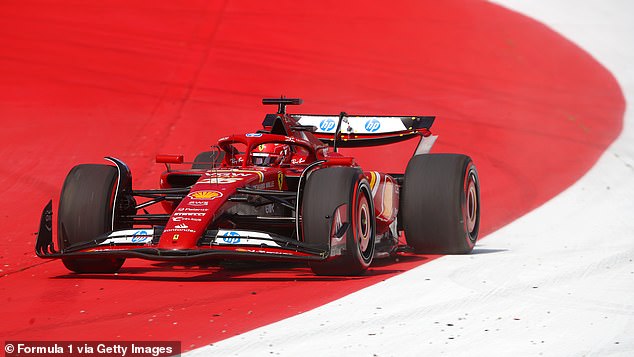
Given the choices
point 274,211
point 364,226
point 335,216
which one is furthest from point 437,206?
point 335,216

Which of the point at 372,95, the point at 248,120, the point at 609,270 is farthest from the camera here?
the point at 372,95

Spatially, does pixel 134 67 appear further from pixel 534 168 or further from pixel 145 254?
pixel 145 254

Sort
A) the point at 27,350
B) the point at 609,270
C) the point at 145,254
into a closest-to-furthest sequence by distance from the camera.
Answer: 1. the point at 27,350
2. the point at 145,254
3. the point at 609,270

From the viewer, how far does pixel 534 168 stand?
19359 millimetres

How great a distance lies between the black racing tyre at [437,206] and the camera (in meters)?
11.5

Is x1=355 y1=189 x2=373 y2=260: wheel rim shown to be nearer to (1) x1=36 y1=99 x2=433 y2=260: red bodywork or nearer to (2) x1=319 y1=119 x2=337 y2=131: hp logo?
(1) x1=36 y1=99 x2=433 y2=260: red bodywork

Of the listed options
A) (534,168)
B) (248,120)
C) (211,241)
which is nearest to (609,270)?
(211,241)

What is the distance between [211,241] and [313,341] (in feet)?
8.49

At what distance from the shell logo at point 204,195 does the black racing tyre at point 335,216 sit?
2.59 feet

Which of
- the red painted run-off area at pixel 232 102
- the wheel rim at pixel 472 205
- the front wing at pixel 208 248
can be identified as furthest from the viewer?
the wheel rim at pixel 472 205

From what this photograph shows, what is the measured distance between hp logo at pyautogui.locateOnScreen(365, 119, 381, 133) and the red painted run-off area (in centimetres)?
198

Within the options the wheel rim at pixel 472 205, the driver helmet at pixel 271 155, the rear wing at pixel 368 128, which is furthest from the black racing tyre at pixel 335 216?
the rear wing at pixel 368 128

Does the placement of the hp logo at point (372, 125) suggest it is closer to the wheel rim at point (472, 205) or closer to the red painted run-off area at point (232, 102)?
the wheel rim at point (472, 205)

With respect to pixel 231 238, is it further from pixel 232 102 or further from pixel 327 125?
pixel 232 102
